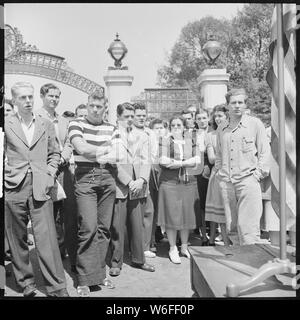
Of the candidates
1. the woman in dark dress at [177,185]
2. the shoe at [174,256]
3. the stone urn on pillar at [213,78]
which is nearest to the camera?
the shoe at [174,256]

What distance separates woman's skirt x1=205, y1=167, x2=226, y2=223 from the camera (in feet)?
12.5

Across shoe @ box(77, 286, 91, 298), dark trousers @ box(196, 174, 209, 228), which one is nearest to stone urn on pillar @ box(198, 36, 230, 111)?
dark trousers @ box(196, 174, 209, 228)

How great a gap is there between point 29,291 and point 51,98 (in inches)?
62.9

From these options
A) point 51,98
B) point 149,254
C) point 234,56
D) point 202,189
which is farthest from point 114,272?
point 234,56

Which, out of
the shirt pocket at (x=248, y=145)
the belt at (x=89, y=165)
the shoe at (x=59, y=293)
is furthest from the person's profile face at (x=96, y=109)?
the shoe at (x=59, y=293)

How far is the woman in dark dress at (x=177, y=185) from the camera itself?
3883mm

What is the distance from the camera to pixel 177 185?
393 centimetres

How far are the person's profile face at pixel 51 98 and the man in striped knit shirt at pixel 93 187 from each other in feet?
1.63

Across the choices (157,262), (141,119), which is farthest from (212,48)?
(157,262)

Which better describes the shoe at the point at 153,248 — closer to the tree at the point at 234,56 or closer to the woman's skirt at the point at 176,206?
the woman's skirt at the point at 176,206

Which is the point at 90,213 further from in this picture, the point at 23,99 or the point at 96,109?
the point at 23,99

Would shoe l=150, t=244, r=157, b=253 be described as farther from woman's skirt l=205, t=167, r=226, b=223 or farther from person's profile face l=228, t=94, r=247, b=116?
person's profile face l=228, t=94, r=247, b=116

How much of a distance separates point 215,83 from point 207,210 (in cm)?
331
